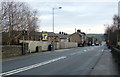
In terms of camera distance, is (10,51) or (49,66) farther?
(10,51)

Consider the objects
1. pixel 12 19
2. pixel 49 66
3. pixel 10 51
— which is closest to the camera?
pixel 49 66

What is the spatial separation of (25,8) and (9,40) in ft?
30.9

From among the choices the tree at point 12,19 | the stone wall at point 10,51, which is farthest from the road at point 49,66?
the tree at point 12,19

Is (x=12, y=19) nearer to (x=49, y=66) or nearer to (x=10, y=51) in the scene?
(x=10, y=51)

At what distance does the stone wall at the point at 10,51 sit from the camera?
74.6 feet

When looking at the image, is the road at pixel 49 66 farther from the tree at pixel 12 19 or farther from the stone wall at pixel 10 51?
the tree at pixel 12 19

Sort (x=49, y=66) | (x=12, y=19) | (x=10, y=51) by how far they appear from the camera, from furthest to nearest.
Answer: (x=12, y=19)
(x=10, y=51)
(x=49, y=66)

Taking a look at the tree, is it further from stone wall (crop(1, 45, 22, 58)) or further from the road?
the road

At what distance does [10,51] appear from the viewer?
2388 centimetres

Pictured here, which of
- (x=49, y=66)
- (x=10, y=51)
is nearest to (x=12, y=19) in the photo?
(x=10, y=51)

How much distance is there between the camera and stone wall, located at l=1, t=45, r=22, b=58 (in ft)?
74.6

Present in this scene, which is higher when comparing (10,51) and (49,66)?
(10,51)

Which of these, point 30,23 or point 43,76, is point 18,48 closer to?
point 30,23

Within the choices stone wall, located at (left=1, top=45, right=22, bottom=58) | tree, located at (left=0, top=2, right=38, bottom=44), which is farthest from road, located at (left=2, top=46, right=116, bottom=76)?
tree, located at (left=0, top=2, right=38, bottom=44)
